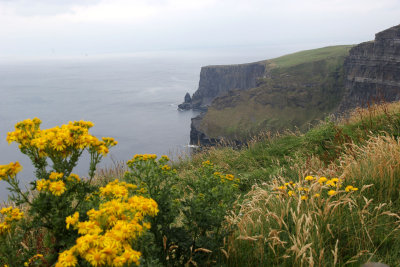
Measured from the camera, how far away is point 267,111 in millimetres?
97625

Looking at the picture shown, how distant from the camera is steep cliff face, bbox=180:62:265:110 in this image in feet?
507

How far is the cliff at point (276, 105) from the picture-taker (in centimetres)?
9169

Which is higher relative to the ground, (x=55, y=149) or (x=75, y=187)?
(x=55, y=149)

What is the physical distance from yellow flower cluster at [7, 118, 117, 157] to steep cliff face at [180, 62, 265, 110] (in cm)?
14894

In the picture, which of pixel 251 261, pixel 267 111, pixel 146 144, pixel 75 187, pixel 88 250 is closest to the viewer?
pixel 88 250

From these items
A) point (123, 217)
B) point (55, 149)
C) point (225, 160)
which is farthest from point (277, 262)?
point (225, 160)

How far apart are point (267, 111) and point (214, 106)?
18.2 m

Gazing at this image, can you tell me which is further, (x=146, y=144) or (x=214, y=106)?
(x=214, y=106)

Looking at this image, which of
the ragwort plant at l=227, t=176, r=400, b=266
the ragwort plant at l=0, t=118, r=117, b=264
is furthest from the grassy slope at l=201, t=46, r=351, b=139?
the ragwort plant at l=0, t=118, r=117, b=264

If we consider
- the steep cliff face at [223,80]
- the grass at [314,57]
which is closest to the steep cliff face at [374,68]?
the grass at [314,57]

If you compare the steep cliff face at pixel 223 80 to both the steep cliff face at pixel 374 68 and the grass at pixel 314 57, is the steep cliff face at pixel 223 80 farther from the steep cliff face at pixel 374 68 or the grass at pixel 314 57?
the steep cliff face at pixel 374 68

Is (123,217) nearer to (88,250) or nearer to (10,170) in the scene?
(88,250)

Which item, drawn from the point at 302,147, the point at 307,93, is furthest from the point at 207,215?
the point at 307,93

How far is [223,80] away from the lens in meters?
167
